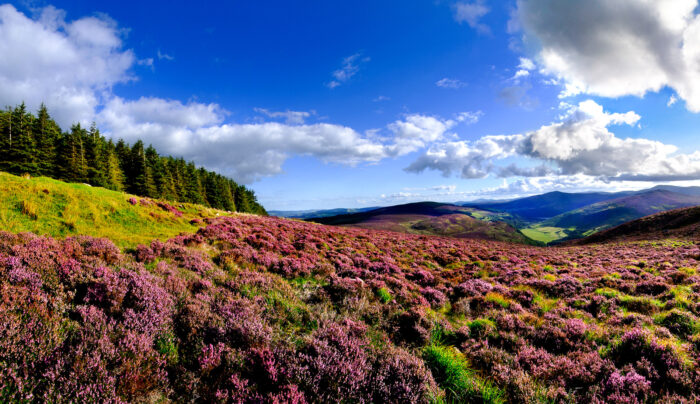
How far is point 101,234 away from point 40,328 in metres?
8.90

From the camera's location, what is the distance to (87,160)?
49.9 m

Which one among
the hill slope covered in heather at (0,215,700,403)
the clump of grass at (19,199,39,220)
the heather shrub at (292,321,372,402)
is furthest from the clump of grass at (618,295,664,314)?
the clump of grass at (19,199,39,220)

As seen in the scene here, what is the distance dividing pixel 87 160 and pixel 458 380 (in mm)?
70676

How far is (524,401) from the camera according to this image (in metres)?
4.47

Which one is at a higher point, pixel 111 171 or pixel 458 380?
pixel 111 171

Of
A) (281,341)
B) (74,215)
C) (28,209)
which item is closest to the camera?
(281,341)

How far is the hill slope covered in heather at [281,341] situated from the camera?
11.6 ft

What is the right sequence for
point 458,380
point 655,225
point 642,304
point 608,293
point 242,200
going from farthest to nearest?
point 242,200, point 655,225, point 608,293, point 642,304, point 458,380

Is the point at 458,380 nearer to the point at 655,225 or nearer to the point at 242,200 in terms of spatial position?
the point at 655,225

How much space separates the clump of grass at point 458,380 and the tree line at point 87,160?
65.6 metres

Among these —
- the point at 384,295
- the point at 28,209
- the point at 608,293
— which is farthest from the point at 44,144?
the point at 608,293

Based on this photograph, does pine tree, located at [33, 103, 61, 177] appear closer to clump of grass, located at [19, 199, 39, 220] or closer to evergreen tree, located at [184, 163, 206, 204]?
evergreen tree, located at [184, 163, 206, 204]

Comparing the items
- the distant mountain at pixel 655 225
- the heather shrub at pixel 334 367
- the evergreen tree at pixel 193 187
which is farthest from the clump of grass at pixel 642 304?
the evergreen tree at pixel 193 187

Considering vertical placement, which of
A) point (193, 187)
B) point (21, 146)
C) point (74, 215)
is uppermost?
point (21, 146)
